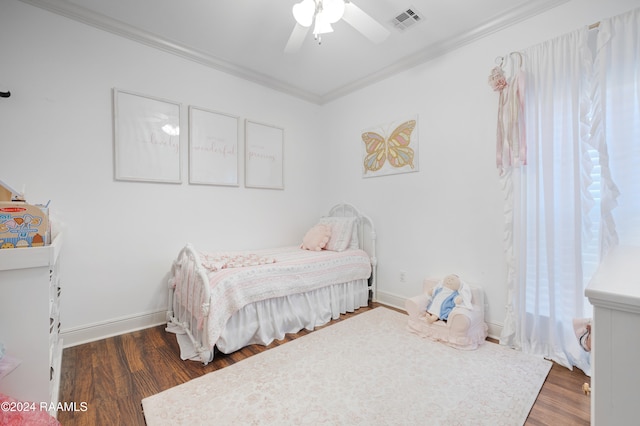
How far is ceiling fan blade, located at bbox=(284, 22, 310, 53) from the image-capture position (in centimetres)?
193

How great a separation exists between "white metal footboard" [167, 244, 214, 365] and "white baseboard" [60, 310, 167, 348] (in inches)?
5.4

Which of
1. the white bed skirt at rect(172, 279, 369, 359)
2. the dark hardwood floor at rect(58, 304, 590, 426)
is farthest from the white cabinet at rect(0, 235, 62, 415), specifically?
the white bed skirt at rect(172, 279, 369, 359)

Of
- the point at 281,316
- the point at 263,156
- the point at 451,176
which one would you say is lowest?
the point at 281,316

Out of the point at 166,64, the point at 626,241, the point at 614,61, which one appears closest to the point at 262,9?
the point at 166,64

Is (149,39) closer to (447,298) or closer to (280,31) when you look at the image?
(280,31)

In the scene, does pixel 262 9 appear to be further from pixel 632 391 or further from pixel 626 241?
pixel 626 241

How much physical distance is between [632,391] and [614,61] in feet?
7.00

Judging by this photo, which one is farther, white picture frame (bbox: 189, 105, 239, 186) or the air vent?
white picture frame (bbox: 189, 105, 239, 186)

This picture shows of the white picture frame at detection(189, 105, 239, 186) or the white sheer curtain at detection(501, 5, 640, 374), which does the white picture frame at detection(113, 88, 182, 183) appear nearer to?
the white picture frame at detection(189, 105, 239, 186)

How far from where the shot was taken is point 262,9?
2.17m

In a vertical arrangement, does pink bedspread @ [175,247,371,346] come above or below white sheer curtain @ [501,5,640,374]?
below

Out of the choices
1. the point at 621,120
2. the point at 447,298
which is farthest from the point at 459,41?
the point at 447,298

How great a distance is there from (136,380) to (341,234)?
2227mm

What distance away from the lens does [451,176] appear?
2.61 meters
